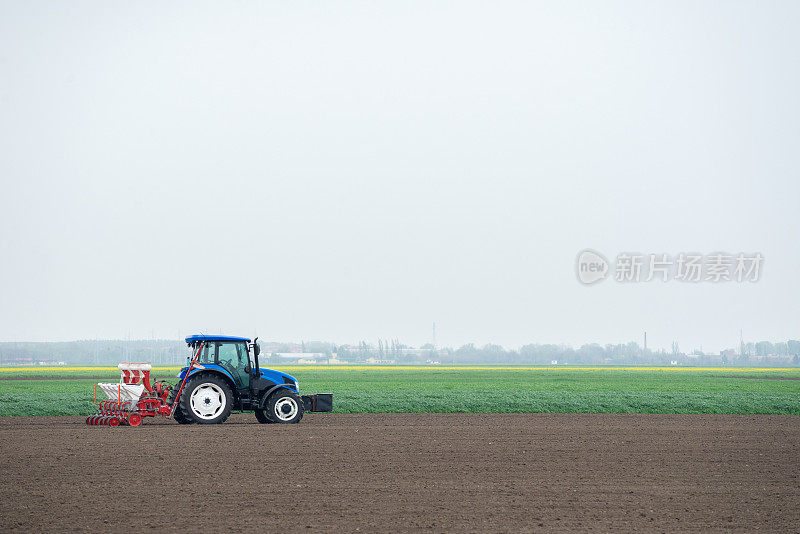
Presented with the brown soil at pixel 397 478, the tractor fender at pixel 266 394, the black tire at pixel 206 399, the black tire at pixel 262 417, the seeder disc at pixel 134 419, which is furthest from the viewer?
the black tire at pixel 262 417

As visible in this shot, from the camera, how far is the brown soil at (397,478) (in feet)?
39.7

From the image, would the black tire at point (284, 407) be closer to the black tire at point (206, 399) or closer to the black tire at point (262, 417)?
the black tire at point (262, 417)

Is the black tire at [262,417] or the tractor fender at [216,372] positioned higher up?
the tractor fender at [216,372]

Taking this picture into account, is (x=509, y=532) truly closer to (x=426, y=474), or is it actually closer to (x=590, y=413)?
(x=426, y=474)

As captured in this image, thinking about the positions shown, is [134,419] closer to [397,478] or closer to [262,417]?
[262,417]

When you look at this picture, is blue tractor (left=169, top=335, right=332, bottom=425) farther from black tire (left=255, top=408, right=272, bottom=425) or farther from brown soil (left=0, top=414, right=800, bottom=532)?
brown soil (left=0, top=414, right=800, bottom=532)

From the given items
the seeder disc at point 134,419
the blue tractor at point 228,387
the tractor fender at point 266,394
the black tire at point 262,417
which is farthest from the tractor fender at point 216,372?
the seeder disc at point 134,419

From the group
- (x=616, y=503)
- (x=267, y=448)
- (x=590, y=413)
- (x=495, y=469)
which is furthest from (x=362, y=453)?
(x=590, y=413)

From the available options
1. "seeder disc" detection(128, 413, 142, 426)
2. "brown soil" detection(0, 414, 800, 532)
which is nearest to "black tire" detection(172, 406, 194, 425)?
"brown soil" detection(0, 414, 800, 532)

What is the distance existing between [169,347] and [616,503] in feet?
451

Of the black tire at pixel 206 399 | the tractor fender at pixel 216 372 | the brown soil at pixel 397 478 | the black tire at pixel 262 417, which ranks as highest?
the tractor fender at pixel 216 372

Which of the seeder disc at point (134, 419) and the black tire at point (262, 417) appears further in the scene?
the black tire at point (262, 417)

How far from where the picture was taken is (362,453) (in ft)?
60.6

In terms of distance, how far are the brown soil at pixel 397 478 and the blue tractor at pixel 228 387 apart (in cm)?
69
